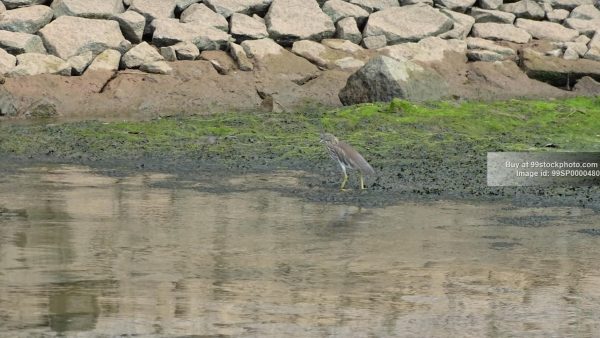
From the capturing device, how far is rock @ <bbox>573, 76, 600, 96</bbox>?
25792mm

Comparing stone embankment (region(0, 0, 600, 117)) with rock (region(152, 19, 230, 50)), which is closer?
stone embankment (region(0, 0, 600, 117))

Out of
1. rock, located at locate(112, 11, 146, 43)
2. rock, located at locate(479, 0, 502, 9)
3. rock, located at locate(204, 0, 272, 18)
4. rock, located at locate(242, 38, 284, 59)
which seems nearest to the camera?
rock, located at locate(112, 11, 146, 43)

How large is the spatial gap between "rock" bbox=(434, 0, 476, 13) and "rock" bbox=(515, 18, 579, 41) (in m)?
1.11

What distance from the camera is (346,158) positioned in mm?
14375

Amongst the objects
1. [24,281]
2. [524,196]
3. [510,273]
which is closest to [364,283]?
[510,273]

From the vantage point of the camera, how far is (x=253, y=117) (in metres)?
20.2

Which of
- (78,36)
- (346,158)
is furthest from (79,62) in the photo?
(346,158)

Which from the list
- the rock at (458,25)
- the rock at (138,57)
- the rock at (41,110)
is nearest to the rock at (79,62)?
the rock at (138,57)

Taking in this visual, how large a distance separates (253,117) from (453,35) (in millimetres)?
8607

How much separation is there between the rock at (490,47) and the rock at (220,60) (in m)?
5.17

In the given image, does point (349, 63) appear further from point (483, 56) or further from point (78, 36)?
point (78, 36)

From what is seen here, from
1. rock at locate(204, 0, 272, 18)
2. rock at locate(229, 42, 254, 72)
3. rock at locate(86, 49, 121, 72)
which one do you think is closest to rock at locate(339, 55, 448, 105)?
rock at locate(229, 42, 254, 72)

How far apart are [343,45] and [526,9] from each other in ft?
16.6

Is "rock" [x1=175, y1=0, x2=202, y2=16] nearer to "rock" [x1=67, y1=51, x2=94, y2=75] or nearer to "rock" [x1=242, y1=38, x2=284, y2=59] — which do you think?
"rock" [x1=242, y1=38, x2=284, y2=59]
